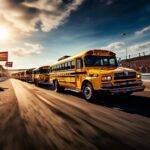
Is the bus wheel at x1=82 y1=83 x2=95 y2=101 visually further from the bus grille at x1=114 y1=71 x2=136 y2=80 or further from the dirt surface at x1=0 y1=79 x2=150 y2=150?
the dirt surface at x1=0 y1=79 x2=150 y2=150

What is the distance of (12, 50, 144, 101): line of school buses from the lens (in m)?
9.84

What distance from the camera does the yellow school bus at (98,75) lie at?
387 inches

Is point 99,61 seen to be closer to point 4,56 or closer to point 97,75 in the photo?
point 97,75

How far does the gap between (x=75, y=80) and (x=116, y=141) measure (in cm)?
841

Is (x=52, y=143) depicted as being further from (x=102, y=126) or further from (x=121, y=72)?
(x=121, y=72)

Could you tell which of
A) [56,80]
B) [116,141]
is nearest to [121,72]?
[116,141]

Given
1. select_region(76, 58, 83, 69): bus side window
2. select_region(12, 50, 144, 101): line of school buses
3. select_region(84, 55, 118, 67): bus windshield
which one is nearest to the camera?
select_region(12, 50, 144, 101): line of school buses

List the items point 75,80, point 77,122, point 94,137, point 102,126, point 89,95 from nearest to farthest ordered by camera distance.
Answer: point 94,137 → point 102,126 → point 77,122 → point 89,95 → point 75,80

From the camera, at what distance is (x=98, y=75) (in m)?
10.1

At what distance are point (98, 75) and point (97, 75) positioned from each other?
0.33 ft

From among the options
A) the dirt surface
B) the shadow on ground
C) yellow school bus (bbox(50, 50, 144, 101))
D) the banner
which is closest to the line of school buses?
yellow school bus (bbox(50, 50, 144, 101))

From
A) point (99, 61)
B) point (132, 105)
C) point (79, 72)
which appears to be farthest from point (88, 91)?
point (132, 105)

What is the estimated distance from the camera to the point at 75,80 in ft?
42.7

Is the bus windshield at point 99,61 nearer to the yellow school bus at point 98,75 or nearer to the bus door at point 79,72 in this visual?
the yellow school bus at point 98,75
